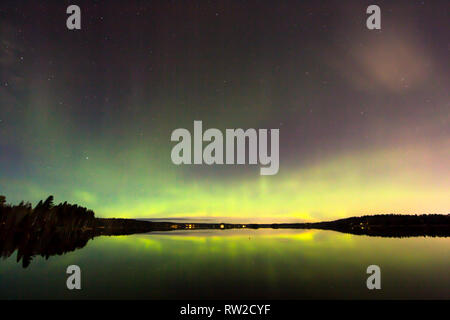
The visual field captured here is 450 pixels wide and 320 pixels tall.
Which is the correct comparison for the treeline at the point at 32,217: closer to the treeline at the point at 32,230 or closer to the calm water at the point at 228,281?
the treeline at the point at 32,230

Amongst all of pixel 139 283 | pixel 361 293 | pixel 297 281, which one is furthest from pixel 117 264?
pixel 361 293

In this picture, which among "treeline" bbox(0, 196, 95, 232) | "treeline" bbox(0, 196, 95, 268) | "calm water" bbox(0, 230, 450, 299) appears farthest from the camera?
"treeline" bbox(0, 196, 95, 232)

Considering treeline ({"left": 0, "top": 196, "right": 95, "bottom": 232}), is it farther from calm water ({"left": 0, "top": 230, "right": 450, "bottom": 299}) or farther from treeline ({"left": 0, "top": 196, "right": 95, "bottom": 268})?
calm water ({"left": 0, "top": 230, "right": 450, "bottom": 299})

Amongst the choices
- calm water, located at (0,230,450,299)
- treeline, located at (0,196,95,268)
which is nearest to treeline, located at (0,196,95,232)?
treeline, located at (0,196,95,268)

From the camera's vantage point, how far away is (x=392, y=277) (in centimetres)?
2928

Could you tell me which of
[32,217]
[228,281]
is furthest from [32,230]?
[228,281]

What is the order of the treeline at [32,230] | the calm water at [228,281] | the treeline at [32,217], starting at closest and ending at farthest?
1. the calm water at [228,281]
2. the treeline at [32,230]
3. the treeline at [32,217]

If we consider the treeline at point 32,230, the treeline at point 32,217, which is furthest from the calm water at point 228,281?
the treeline at point 32,217

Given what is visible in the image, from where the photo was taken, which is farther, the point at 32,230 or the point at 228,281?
the point at 32,230

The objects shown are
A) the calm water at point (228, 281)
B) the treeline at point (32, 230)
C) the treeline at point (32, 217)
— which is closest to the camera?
the calm water at point (228, 281)

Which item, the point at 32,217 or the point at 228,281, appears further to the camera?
the point at 32,217

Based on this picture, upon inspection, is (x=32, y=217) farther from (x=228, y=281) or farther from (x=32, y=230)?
(x=228, y=281)

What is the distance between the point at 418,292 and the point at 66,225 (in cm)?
9144
